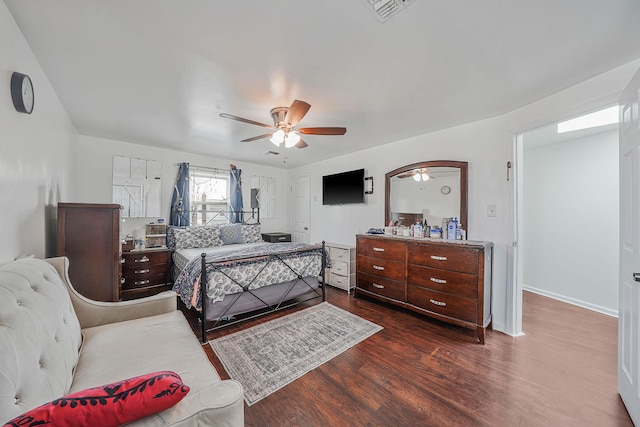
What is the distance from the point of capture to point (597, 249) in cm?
335

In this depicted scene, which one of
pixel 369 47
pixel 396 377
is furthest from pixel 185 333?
pixel 369 47

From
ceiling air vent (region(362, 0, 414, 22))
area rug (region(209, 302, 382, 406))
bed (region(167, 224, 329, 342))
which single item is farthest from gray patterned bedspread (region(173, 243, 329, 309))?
ceiling air vent (region(362, 0, 414, 22))

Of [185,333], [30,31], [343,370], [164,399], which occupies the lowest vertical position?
[343,370]

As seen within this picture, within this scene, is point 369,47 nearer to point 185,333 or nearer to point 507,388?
point 185,333

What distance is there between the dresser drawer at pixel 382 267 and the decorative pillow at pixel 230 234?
237cm

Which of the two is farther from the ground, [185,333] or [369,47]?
[369,47]

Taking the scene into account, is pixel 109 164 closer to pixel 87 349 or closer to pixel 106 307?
pixel 106 307

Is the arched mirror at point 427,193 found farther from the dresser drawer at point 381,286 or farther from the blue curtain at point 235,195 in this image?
the blue curtain at point 235,195

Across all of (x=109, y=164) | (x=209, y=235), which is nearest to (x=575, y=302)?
(x=209, y=235)

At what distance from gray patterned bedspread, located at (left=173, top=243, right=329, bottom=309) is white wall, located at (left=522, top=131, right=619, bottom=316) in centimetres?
376

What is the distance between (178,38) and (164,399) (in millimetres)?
2033

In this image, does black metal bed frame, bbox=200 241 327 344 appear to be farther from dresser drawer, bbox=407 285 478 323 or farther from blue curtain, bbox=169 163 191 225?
blue curtain, bbox=169 163 191 225

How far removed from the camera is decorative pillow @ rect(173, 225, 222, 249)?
4.07 meters

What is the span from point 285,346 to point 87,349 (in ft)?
4.92
